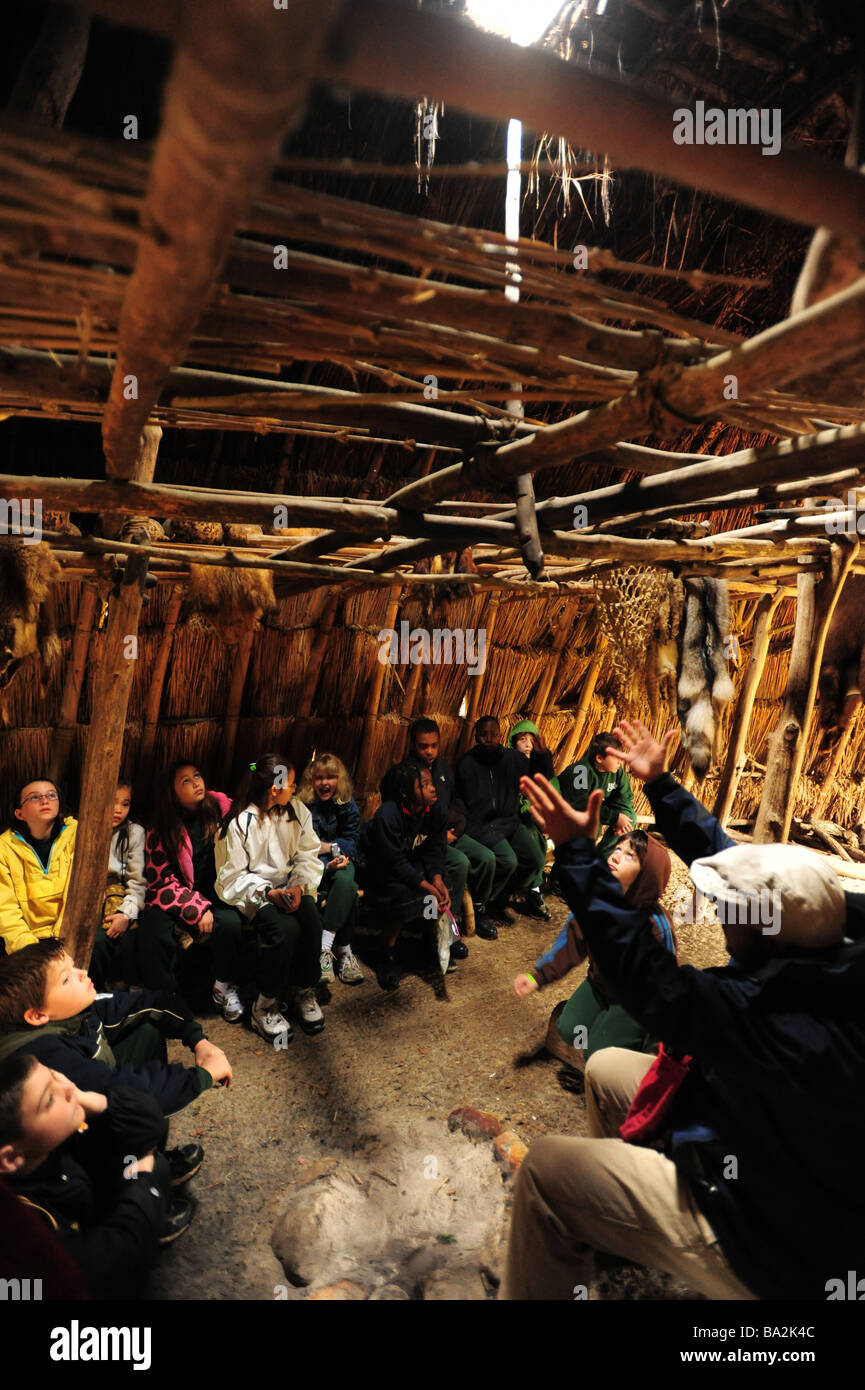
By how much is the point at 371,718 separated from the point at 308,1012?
200cm

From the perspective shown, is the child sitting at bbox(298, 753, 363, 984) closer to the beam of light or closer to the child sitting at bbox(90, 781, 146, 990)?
the child sitting at bbox(90, 781, 146, 990)

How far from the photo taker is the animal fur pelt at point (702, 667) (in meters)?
2.90

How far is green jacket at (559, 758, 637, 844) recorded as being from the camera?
493cm

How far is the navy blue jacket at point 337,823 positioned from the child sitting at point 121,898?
1.00 metres

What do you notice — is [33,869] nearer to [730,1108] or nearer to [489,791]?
[489,791]

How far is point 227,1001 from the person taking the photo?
12.1 feet

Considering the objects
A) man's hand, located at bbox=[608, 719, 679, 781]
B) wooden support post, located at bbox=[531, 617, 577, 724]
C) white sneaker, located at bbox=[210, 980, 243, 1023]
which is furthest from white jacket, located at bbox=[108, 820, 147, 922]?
wooden support post, located at bbox=[531, 617, 577, 724]

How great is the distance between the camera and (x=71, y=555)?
284 centimetres

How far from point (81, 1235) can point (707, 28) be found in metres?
4.49

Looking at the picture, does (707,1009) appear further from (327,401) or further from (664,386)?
(327,401)

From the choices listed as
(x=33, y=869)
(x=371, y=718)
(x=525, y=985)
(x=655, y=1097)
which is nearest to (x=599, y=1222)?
(x=655, y=1097)

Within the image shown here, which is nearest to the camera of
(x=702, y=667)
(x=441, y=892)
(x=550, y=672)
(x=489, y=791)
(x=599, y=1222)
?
(x=599, y=1222)

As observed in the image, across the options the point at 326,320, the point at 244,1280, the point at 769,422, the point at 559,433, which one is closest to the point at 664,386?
the point at 559,433

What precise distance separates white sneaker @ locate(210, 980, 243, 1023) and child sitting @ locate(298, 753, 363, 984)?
54 cm
